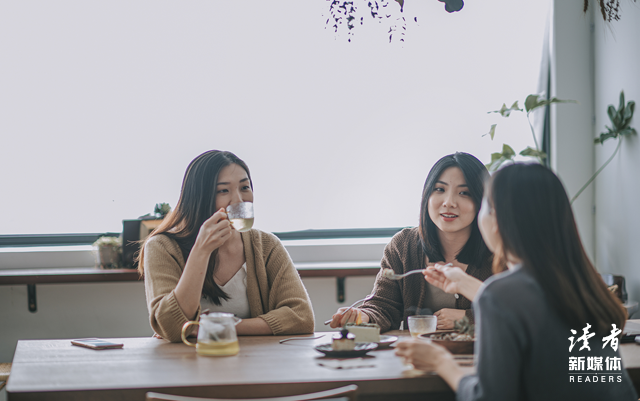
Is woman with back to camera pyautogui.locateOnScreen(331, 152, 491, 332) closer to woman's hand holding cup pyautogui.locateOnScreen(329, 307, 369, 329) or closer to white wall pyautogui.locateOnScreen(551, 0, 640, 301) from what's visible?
woman's hand holding cup pyautogui.locateOnScreen(329, 307, 369, 329)

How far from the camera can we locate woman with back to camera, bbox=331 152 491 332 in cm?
206

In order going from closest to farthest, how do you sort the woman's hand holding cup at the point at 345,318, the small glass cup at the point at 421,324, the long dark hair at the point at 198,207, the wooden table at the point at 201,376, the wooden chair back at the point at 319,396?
the wooden chair back at the point at 319,396 < the wooden table at the point at 201,376 < the small glass cup at the point at 421,324 < the woman's hand holding cup at the point at 345,318 < the long dark hair at the point at 198,207

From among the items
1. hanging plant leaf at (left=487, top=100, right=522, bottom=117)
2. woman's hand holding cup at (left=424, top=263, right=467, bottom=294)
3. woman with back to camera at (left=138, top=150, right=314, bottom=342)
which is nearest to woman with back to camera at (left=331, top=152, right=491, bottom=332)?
woman with back to camera at (left=138, top=150, right=314, bottom=342)

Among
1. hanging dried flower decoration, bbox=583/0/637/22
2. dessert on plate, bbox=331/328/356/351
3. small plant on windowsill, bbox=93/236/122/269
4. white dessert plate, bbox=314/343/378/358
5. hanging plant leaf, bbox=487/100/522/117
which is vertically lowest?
white dessert plate, bbox=314/343/378/358

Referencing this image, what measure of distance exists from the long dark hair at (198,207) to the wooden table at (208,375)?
46cm

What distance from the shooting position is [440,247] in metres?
2.18

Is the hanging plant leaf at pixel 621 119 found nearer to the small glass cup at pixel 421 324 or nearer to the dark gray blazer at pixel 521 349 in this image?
the small glass cup at pixel 421 324

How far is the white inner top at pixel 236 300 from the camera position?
1.95 metres

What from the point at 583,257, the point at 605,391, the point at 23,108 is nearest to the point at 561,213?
the point at 583,257

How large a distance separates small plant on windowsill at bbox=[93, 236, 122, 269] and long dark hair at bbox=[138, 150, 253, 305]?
1138 millimetres

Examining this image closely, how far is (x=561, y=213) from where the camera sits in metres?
1.10

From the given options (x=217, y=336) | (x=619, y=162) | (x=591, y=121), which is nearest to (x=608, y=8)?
(x=591, y=121)

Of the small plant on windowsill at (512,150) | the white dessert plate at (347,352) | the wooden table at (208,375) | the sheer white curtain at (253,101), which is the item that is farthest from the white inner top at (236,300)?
the small plant on windowsill at (512,150)

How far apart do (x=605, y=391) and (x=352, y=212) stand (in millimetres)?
2376
